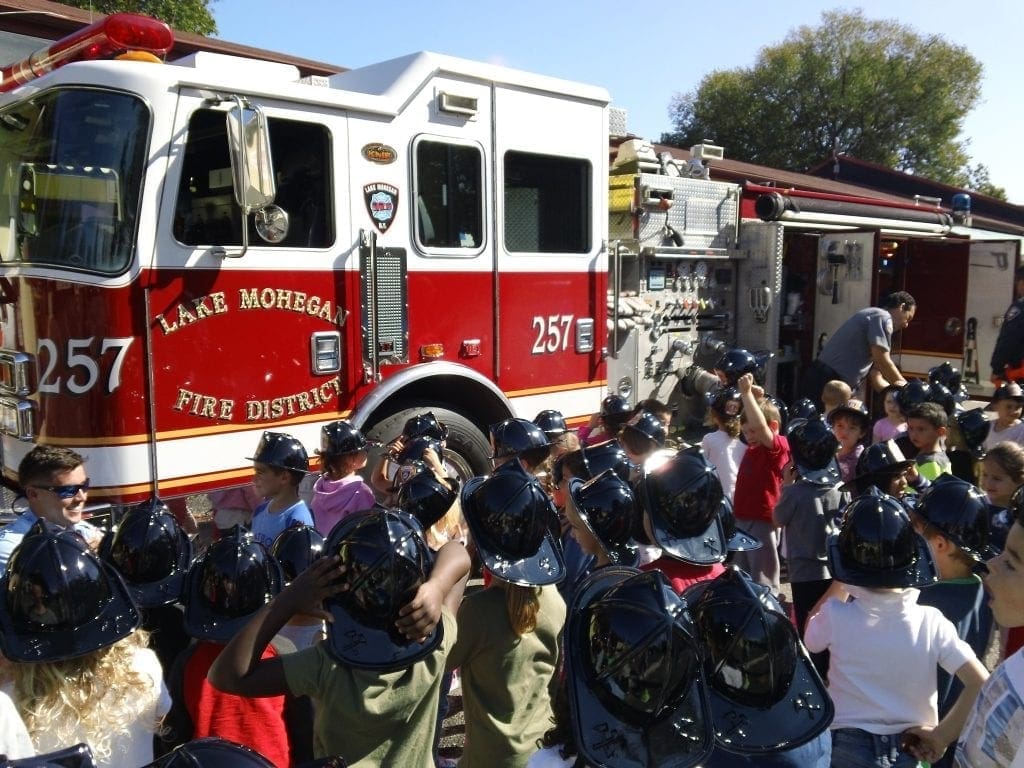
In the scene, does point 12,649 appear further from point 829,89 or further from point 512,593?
point 829,89

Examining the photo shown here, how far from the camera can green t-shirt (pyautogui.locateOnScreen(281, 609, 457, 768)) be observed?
197cm

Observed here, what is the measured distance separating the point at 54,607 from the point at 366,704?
2.38ft

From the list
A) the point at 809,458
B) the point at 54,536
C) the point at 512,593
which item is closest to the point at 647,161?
the point at 809,458

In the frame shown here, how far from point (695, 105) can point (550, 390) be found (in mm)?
37797

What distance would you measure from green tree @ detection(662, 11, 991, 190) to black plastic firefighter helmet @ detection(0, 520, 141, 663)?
40.3 meters

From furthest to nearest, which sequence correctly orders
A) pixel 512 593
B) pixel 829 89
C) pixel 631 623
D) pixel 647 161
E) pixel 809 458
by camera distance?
pixel 829 89
pixel 647 161
pixel 809 458
pixel 512 593
pixel 631 623

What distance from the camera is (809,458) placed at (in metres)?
3.85

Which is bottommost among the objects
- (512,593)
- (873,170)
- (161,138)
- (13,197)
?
(512,593)

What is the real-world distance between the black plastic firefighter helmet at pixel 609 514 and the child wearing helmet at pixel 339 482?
1443mm

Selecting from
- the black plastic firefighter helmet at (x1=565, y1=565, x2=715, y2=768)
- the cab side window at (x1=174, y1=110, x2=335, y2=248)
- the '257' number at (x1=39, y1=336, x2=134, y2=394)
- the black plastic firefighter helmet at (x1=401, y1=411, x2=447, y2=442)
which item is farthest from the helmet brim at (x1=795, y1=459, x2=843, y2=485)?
the '257' number at (x1=39, y1=336, x2=134, y2=394)

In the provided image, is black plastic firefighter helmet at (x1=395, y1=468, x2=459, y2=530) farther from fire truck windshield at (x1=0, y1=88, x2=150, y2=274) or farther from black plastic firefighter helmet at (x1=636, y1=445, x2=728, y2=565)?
fire truck windshield at (x1=0, y1=88, x2=150, y2=274)

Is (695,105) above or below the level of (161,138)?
above

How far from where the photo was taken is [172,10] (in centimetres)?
1566

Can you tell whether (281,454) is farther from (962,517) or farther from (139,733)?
(962,517)
